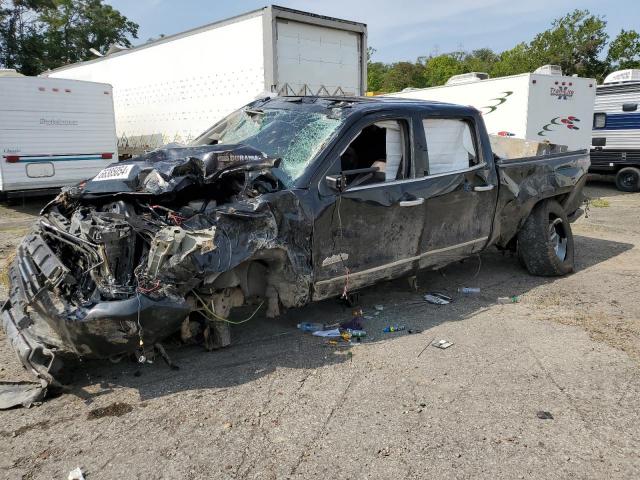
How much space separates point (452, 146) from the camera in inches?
207

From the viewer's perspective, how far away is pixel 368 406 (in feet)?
11.1

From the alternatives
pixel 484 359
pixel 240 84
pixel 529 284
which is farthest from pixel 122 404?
pixel 240 84

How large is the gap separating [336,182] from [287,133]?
743 mm

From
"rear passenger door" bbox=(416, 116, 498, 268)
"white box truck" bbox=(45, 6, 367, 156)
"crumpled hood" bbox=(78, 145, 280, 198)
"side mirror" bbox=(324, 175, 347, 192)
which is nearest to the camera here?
"crumpled hood" bbox=(78, 145, 280, 198)

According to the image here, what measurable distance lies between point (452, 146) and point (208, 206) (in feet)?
8.61

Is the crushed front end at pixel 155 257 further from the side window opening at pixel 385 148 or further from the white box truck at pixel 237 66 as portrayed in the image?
the white box truck at pixel 237 66

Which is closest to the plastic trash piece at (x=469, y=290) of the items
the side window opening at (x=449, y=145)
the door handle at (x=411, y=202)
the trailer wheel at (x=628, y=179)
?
the side window opening at (x=449, y=145)

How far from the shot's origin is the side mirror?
13.4ft

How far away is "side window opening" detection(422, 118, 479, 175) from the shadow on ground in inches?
53.3

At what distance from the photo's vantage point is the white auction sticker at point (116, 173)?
12.5 feet

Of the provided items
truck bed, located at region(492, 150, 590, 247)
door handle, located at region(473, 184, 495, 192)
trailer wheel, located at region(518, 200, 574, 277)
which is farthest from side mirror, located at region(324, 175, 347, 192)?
trailer wheel, located at region(518, 200, 574, 277)

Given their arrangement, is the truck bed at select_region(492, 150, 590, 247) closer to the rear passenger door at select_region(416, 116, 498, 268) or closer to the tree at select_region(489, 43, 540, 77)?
the rear passenger door at select_region(416, 116, 498, 268)

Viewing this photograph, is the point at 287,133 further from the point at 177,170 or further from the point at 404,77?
the point at 404,77

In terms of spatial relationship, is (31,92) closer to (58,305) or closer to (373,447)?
(58,305)
